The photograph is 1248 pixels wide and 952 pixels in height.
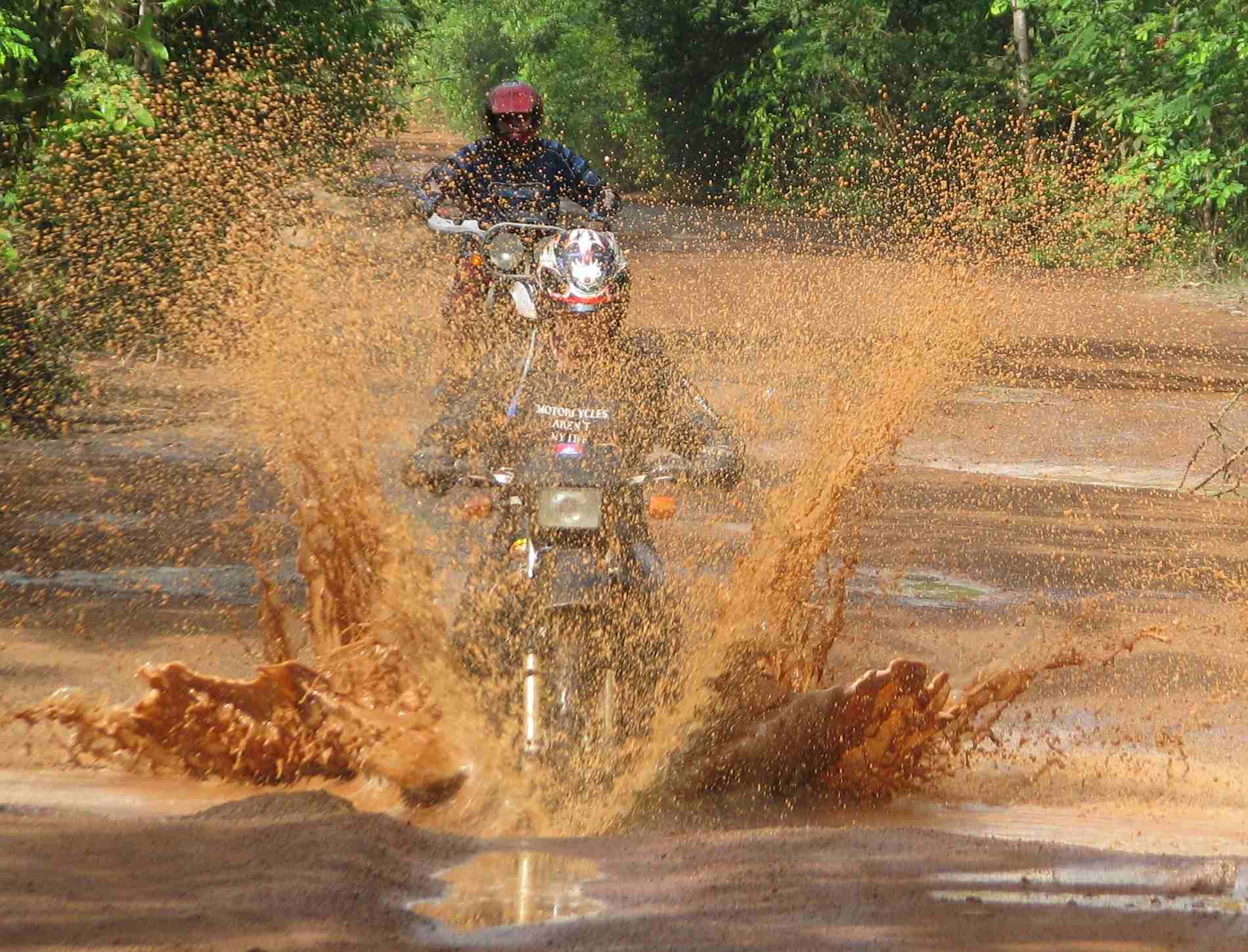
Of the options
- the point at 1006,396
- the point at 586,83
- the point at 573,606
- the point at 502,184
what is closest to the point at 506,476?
the point at 573,606

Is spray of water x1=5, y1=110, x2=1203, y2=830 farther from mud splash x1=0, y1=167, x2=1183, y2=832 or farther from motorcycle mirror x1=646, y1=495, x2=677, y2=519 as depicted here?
motorcycle mirror x1=646, y1=495, x2=677, y2=519

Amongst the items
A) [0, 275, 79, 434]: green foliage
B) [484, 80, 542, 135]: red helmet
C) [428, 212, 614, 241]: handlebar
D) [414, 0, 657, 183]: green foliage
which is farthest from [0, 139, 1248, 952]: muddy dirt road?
[414, 0, 657, 183]: green foliage

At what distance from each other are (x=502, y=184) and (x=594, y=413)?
2139 mm

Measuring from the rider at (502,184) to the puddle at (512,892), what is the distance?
238cm

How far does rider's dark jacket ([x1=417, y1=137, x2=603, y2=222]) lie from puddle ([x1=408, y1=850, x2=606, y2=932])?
2697 mm

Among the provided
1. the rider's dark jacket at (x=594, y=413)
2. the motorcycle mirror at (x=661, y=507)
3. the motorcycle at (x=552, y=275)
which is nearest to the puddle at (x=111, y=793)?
the rider's dark jacket at (x=594, y=413)

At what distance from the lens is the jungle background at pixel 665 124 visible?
11.3 metres

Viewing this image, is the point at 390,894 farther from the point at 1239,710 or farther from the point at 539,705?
the point at 1239,710

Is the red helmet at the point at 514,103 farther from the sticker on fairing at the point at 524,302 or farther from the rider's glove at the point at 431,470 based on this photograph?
the rider's glove at the point at 431,470

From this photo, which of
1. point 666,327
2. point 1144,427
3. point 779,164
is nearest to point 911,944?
point 1144,427

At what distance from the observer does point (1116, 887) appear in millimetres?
4324

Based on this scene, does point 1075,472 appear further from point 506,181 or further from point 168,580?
point 168,580

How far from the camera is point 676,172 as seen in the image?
37562mm

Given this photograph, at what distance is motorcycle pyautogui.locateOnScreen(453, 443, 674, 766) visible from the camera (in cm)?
517
